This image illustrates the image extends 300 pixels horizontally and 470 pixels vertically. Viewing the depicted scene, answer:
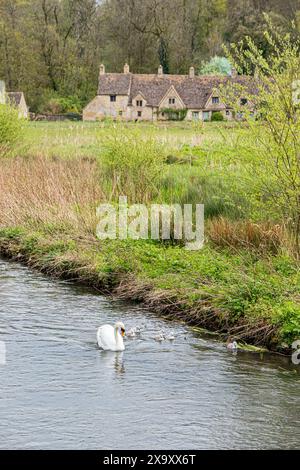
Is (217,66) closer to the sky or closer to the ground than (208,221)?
closer to the sky

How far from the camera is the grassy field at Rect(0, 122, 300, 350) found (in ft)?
44.9

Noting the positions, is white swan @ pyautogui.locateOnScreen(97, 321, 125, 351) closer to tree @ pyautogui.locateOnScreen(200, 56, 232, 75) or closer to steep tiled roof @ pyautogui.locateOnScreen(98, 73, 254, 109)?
steep tiled roof @ pyautogui.locateOnScreen(98, 73, 254, 109)

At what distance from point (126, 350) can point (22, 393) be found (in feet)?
7.60

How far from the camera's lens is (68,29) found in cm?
7912

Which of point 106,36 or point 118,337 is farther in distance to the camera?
point 106,36

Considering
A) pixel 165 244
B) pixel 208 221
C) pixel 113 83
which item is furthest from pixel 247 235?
pixel 113 83

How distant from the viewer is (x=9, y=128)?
1183 inches

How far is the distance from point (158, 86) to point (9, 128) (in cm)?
5234

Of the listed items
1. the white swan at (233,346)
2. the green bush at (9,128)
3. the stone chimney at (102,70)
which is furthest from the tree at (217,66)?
the white swan at (233,346)

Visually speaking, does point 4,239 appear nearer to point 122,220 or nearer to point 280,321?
point 122,220

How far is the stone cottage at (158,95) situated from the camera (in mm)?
80562

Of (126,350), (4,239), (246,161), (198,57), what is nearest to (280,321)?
(126,350)

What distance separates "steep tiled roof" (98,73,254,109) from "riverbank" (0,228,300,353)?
A: 205 ft

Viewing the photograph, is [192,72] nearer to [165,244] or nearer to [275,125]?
[165,244]
